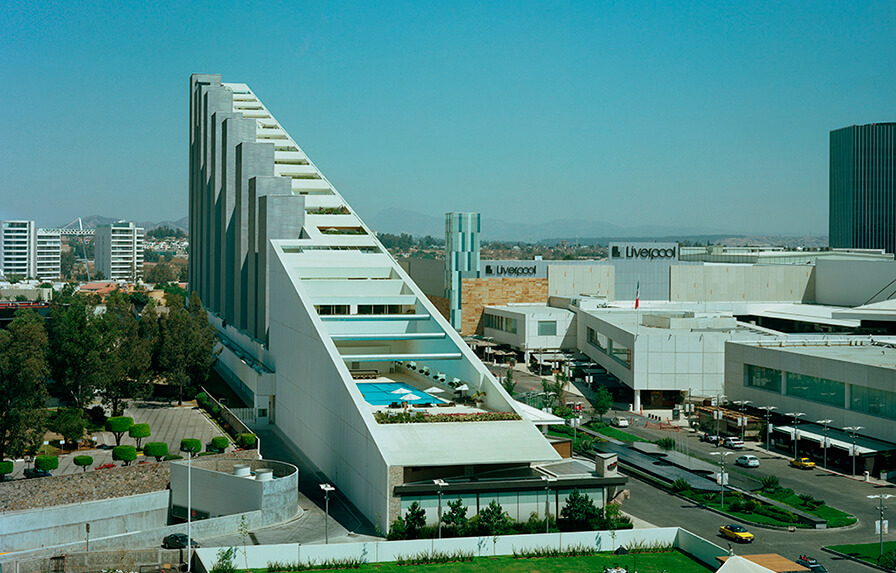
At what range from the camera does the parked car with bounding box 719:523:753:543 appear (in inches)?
1815

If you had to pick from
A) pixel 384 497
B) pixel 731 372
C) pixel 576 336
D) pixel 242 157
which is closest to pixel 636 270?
pixel 576 336

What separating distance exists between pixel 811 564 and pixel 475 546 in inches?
614

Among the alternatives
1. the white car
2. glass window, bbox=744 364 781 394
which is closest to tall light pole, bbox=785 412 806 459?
glass window, bbox=744 364 781 394

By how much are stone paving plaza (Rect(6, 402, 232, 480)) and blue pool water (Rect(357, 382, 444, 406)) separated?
1482cm

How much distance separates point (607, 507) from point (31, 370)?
130 ft

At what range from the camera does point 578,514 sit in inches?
1829

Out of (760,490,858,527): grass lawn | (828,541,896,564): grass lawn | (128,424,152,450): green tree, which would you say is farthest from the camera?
(128,424,152,450): green tree

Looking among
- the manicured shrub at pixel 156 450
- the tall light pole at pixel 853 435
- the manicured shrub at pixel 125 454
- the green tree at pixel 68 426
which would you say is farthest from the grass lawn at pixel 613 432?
the green tree at pixel 68 426

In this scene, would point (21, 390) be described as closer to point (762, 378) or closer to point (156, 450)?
point (156, 450)

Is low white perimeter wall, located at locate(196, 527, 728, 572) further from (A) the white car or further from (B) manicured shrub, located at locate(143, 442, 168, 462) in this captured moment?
(A) the white car

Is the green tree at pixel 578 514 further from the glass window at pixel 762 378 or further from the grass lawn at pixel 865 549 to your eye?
the glass window at pixel 762 378

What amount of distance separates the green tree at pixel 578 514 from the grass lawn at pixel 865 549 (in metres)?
12.1

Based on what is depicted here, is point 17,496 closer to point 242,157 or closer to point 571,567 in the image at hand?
point 571,567

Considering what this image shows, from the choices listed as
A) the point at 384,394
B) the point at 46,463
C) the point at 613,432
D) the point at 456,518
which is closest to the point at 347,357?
the point at 384,394
